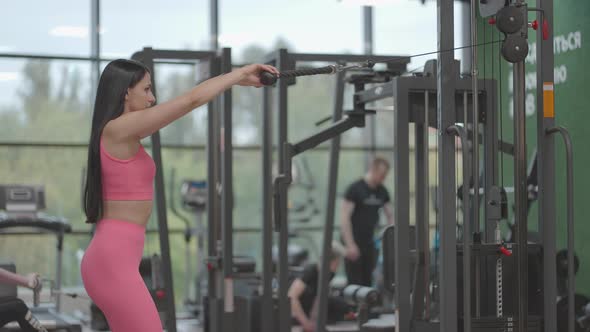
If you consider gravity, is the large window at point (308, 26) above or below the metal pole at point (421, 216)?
above

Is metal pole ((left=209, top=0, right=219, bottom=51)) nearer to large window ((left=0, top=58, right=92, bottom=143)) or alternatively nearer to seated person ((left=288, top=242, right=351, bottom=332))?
large window ((left=0, top=58, right=92, bottom=143))

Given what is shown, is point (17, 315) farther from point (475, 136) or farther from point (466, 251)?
point (475, 136)

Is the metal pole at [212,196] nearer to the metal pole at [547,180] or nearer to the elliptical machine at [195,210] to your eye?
the elliptical machine at [195,210]

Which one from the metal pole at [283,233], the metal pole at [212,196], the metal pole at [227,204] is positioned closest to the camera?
the metal pole at [283,233]

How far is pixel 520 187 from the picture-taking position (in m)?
4.30

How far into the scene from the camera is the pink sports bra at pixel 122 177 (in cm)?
326

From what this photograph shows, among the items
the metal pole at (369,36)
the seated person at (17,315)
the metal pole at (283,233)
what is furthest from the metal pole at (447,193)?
the metal pole at (369,36)

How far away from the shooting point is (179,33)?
915 cm

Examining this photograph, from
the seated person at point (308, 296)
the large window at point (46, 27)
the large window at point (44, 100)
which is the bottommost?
the seated person at point (308, 296)

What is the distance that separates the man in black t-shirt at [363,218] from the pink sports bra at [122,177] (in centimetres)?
493

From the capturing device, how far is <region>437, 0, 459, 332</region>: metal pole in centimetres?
429

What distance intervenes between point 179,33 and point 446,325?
18.4 ft

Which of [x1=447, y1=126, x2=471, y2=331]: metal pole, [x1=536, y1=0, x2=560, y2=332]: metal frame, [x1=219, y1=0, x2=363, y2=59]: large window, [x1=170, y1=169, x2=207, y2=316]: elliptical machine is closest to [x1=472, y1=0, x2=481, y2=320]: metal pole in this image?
[x1=447, y1=126, x2=471, y2=331]: metal pole

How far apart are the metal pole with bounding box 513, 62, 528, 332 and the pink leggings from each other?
1.85 m
